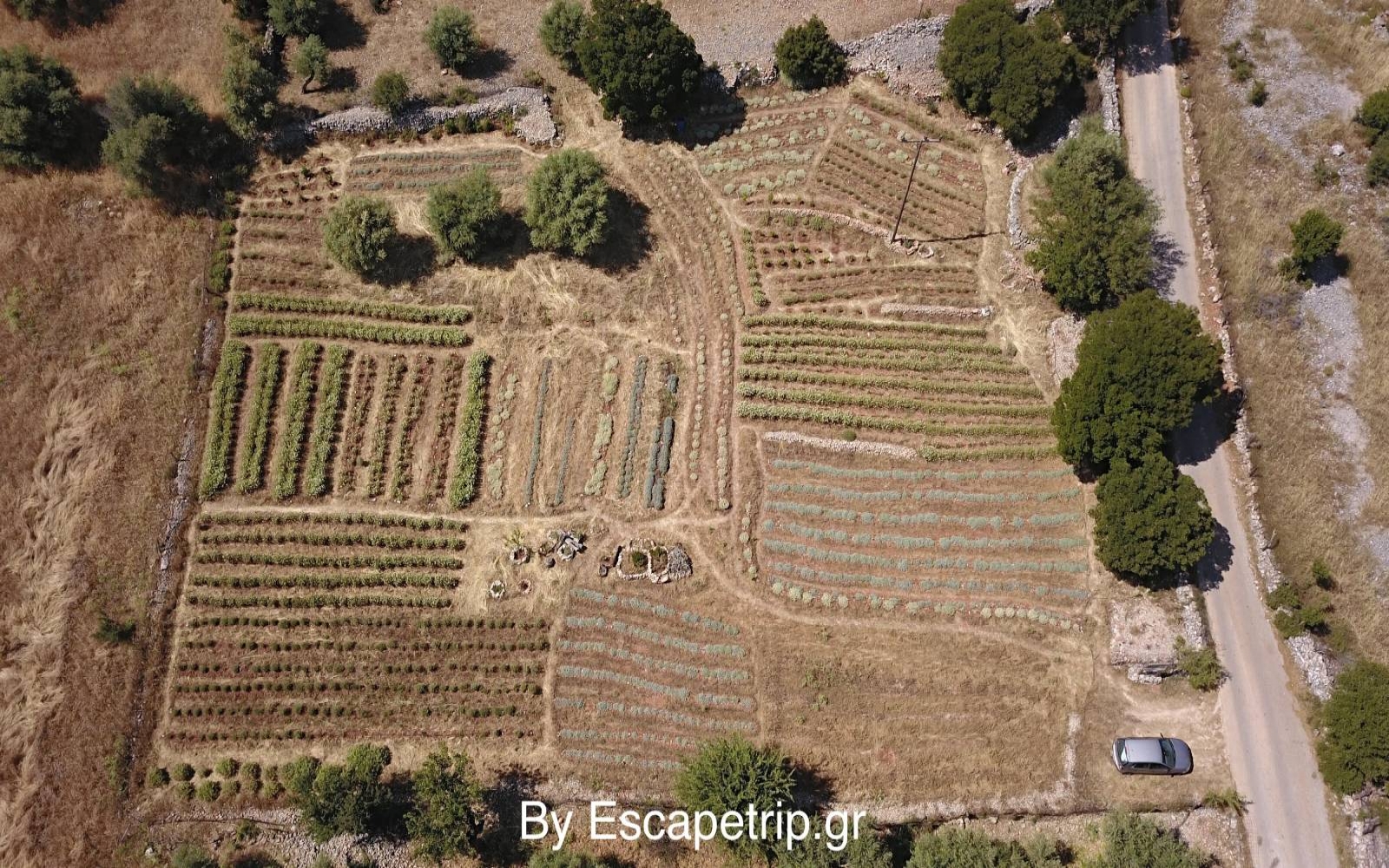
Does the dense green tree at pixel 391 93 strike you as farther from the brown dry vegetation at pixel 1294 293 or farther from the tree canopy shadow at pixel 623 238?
the brown dry vegetation at pixel 1294 293

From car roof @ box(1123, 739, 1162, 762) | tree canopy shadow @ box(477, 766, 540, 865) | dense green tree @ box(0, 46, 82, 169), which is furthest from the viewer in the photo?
dense green tree @ box(0, 46, 82, 169)

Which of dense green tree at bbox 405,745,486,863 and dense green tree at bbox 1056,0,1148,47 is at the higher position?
dense green tree at bbox 1056,0,1148,47

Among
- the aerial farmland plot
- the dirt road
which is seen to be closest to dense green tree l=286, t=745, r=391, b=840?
the aerial farmland plot

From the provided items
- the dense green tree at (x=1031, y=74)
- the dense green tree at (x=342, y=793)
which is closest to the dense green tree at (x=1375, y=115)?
the dense green tree at (x=1031, y=74)

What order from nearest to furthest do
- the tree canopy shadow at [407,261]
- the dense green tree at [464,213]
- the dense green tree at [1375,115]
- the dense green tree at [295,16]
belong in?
the dense green tree at [464,213], the dense green tree at [1375,115], the tree canopy shadow at [407,261], the dense green tree at [295,16]

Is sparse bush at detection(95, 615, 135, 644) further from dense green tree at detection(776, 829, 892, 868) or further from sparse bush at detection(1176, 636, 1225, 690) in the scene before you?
sparse bush at detection(1176, 636, 1225, 690)

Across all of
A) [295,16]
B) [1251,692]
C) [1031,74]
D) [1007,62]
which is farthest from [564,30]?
[1251,692]
